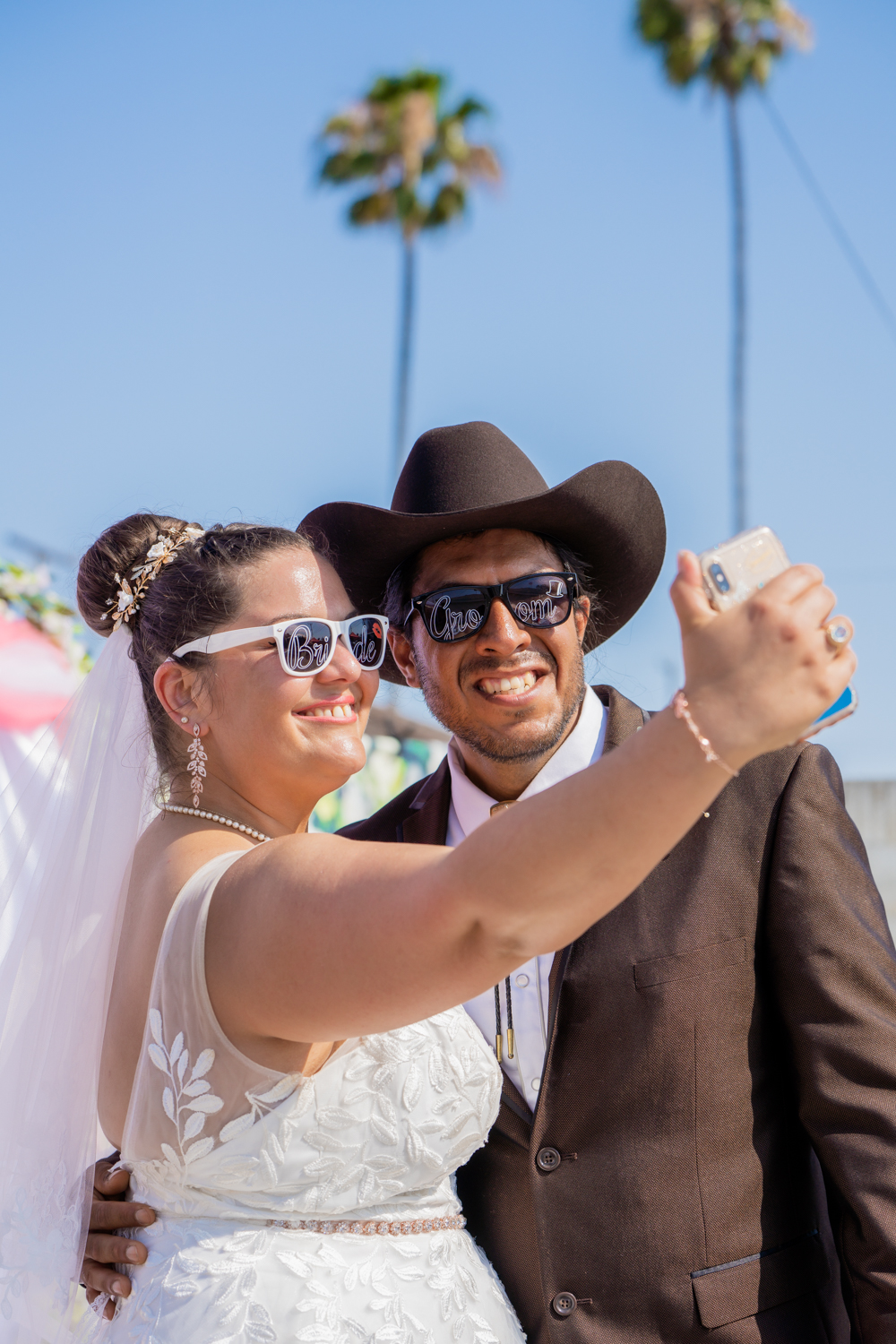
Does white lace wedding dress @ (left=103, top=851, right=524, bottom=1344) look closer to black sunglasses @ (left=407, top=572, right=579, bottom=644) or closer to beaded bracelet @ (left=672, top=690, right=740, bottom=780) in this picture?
beaded bracelet @ (left=672, top=690, right=740, bottom=780)

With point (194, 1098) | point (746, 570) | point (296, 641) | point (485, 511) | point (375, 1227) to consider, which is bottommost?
point (375, 1227)

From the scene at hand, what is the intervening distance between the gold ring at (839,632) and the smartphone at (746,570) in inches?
2.7

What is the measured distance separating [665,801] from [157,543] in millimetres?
1547

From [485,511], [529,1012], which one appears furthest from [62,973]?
[485,511]

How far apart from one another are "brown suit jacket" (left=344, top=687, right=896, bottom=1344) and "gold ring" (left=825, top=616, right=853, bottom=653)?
4.15ft

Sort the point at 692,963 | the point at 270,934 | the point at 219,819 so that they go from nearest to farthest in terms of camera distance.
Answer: the point at 270,934 < the point at 219,819 < the point at 692,963

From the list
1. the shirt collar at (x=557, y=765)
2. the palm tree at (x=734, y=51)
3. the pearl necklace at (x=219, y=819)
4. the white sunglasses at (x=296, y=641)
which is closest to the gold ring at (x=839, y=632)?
the white sunglasses at (x=296, y=641)

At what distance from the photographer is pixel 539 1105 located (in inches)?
97.7

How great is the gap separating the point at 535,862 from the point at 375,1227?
1.08m

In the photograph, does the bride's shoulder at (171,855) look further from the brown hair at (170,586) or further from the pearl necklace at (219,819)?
the brown hair at (170,586)

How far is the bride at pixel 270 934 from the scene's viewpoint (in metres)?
1.39

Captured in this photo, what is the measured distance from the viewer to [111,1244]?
7.08ft

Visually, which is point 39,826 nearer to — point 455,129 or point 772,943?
point 772,943

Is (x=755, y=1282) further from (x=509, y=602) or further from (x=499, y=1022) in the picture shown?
(x=509, y=602)
